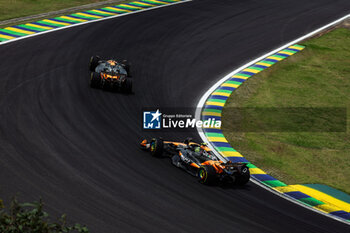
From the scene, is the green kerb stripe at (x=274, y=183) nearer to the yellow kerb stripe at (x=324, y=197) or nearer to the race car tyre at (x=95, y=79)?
the yellow kerb stripe at (x=324, y=197)

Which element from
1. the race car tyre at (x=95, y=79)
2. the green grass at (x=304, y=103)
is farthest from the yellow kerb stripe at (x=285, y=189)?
the race car tyre at (x=95, y=79)

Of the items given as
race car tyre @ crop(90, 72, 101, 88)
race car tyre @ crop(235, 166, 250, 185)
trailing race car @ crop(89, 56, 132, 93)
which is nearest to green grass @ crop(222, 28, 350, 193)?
race car tyre @ crop(235, 166, 250, 185)

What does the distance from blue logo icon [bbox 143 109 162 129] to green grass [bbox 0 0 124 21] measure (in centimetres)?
1669

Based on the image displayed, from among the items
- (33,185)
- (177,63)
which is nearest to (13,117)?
(33,185)

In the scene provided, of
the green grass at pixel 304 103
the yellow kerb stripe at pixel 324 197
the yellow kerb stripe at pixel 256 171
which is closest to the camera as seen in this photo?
the yellow kerb stripe at pixel 324 197

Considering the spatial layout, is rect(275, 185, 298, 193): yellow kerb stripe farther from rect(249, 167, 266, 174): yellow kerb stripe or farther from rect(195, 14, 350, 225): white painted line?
rect(249, 167, 266, 174): yellow kerb stripe

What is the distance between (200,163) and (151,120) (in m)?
4.76

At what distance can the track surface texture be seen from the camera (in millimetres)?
14195

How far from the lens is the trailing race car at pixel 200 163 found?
54.7 ft

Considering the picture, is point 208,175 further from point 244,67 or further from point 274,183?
point 244,67

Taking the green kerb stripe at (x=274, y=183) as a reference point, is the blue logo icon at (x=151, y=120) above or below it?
above

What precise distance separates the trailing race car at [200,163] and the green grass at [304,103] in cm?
243

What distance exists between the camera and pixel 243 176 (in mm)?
16844

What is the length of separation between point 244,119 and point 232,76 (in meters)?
5.85
